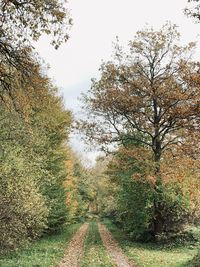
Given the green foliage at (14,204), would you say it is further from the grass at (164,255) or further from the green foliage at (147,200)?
the green foliage at (147,200)

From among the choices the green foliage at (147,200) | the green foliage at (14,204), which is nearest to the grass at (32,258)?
the green foliage at (14,204)

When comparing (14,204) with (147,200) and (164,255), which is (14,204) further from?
(147,200)

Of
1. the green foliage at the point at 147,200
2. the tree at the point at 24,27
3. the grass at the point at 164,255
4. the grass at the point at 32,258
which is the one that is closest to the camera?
the tree at the point at 24,27

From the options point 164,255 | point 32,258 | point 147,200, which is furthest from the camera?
point 147,200

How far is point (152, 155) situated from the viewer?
28.2m

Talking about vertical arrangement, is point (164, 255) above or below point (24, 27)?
below

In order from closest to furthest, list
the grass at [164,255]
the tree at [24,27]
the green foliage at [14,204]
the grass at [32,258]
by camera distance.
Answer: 1. the tree at [24,27]
2. the green foliage at [14,204]
3. the grass at [32,258]
4. the grass at [164,255]

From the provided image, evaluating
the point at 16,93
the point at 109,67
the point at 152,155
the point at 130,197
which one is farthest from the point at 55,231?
the point at 16,93

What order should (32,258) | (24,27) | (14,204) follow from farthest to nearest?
(32,258)
(14,204)
(24,27)

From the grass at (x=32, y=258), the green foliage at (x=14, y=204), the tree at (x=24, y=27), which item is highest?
the tree at (x=24, y=27)

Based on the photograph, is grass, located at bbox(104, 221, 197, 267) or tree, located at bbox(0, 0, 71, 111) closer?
tree, located at bbox(0, 0, 71, 111)

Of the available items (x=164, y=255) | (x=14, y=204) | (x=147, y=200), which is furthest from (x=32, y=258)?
(x=147, y=200)

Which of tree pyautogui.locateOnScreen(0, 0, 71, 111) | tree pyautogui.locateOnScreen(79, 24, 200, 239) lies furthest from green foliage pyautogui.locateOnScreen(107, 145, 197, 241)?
tree pyautogui.locateOnScreen(0, 0, 71, 111)

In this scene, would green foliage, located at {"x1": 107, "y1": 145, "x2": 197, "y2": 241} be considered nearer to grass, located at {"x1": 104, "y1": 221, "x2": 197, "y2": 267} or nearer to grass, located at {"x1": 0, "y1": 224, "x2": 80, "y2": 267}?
grass, located at {"x1": 104, "y1": 221, "x2": 197, "y2": 267}
